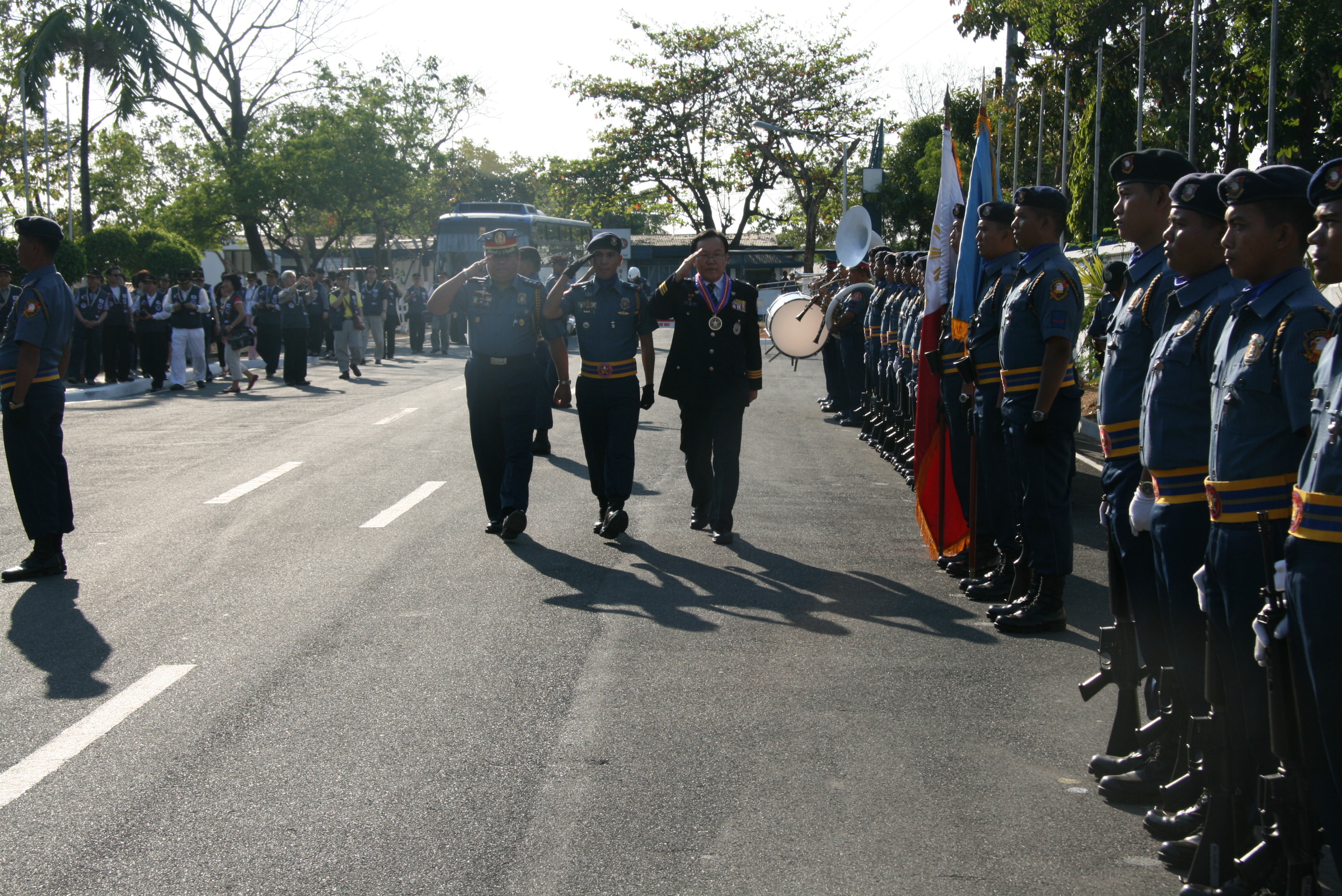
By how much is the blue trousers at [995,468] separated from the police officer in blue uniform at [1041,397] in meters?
0.41

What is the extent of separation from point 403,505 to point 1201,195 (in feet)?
23.2

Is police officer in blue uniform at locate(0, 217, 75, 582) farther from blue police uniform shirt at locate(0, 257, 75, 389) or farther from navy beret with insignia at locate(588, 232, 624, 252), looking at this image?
navy beret with insignia at locate(588, 232, 624, 252)

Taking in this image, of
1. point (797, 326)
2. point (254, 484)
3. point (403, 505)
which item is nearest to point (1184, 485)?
point (403, 505)

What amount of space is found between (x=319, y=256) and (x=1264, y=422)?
51.8 metres

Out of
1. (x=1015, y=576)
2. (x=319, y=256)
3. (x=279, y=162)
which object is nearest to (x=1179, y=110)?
(x=1015, y=576)

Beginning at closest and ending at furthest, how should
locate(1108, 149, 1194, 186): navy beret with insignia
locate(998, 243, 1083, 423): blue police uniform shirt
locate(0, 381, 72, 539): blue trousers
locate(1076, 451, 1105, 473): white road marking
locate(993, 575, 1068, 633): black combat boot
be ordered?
1. locate(1108, 149, 1194, 186): navy beret with insignia
2. locate(998, 243, 1083, 423): blue police uniform shirt
3. locate(993, 575, 1068, 633): black combat boot
4. locate(0, 381, 72, 539): blue trousers
5. locate(1076, 451, 1105, 473): white road marking

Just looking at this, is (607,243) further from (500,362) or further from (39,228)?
(39,228)

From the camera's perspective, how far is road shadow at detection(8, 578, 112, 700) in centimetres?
539

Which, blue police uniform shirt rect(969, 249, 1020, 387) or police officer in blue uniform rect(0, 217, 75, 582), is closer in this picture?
blue police uniform shirt rect(969, 249, 1020, 387)

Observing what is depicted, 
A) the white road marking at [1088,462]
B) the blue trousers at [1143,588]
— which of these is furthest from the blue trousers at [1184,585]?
the white road marking at [1088,462]

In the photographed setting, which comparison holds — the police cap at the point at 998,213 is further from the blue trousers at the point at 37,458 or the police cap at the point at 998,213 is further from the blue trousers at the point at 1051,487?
the blue trousers at the point at 37,458

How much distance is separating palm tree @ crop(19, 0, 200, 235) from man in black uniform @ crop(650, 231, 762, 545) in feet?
85.8

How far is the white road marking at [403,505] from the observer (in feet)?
30.0

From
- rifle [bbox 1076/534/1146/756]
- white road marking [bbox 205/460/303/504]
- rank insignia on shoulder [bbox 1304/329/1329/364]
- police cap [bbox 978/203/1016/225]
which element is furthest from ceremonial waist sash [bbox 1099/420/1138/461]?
white road marking [bbox 205/460/303/504]
